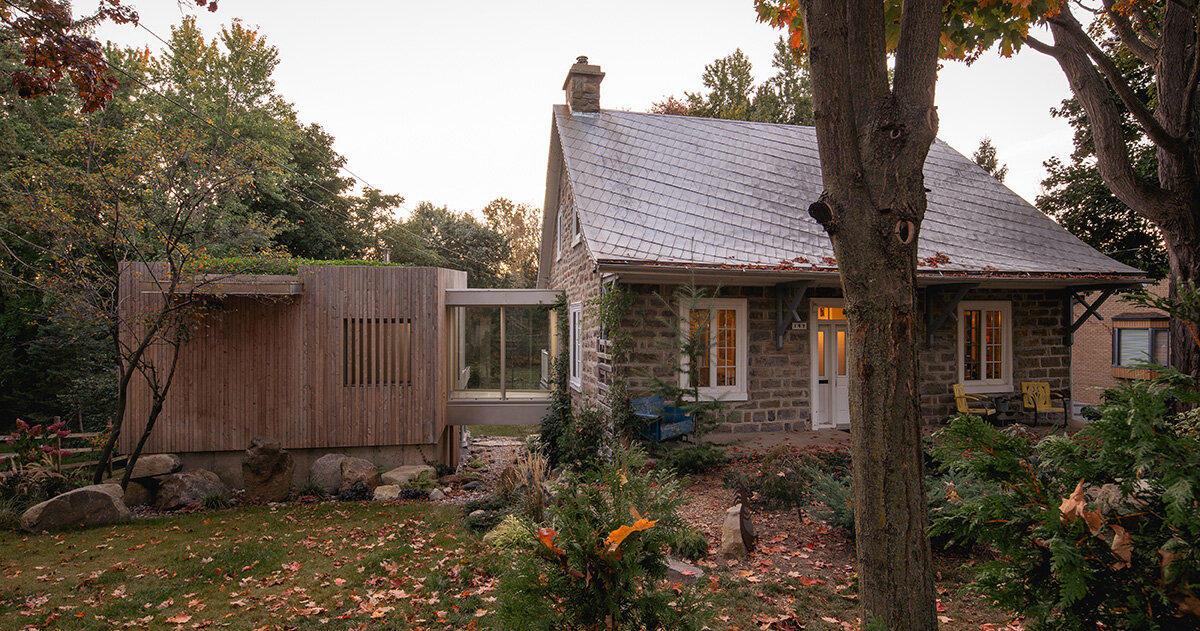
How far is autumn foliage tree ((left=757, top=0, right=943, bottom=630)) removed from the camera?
7.73 ft

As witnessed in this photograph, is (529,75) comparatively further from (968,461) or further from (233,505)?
(968,461)

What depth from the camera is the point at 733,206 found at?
10.0 m

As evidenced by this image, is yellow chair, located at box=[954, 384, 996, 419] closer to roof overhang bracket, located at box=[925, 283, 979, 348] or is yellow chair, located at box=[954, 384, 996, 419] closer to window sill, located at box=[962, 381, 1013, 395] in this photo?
window sill, located at box=[962, 381, 1013, 395]

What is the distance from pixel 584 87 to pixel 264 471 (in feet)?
30.7

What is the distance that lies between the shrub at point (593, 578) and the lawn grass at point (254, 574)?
205cm

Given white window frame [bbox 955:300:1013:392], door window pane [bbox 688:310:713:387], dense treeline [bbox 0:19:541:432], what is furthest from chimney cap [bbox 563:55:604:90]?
white window frame [bbox 955:300:1013:392]

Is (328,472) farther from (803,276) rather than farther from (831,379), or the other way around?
(831,379)

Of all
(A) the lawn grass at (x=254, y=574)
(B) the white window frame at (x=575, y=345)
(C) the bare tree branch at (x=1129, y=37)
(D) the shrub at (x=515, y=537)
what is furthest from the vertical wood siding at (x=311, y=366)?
(C) the bare tree branch at (x=1129, y=37)

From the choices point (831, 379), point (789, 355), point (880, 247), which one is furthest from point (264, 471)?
point (880, 247)

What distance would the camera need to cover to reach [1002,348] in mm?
10445

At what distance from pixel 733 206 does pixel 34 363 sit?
18081mm

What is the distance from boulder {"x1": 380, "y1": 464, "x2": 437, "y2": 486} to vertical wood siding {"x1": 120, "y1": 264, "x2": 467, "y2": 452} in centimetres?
52

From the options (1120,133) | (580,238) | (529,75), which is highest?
(529,75)

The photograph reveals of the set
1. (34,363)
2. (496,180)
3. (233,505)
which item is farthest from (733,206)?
(496,180)
